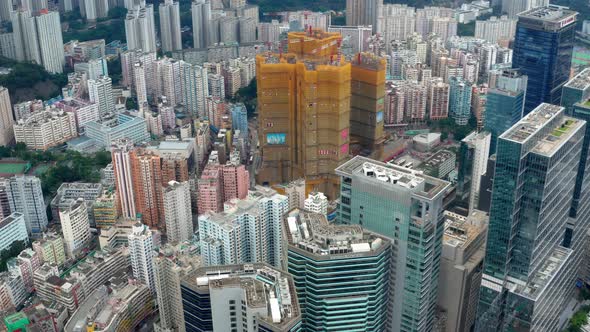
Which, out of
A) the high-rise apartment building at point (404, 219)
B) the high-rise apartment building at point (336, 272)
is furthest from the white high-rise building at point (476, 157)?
the high-rise apartment building at point (336, 272)

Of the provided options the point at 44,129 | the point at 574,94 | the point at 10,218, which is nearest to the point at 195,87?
the point at 44,129

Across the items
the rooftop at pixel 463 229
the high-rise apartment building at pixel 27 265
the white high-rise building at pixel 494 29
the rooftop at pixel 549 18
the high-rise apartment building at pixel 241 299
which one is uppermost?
the rooftop at pixel 549 18

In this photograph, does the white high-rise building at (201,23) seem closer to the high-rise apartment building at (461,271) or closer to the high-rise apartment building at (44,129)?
the high-rise apartment building at (44,129)

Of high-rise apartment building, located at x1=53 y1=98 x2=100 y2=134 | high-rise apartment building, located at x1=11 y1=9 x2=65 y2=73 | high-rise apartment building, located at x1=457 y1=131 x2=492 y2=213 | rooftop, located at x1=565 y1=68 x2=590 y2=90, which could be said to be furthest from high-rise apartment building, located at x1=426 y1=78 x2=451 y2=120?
high-rise apartment building, located at x1=11 y1=9 x2=65 y2=73

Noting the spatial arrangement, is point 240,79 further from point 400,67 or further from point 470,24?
point 470,24

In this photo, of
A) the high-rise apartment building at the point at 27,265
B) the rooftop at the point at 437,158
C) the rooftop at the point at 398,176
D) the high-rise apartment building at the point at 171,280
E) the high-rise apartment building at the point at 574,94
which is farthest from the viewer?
the rooftop at the point at 437,158

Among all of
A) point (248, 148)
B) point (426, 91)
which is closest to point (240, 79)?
point (248, 148)

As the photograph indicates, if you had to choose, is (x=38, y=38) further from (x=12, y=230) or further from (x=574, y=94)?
(x=574, y=94)
